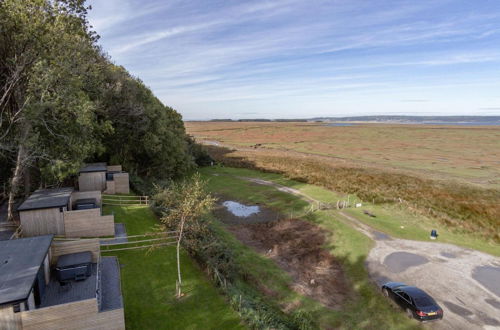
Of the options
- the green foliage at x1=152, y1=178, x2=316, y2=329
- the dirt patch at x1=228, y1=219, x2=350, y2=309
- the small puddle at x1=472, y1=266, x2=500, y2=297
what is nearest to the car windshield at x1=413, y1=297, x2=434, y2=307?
the dirt patch at x1=228, y1=219, x2=350, y2=309

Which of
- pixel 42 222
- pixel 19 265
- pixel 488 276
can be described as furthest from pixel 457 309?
pixel 42 222

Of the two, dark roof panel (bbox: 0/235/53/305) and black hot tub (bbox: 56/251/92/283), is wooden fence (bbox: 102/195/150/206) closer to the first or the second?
black hot tub (bbox: 56/251/92/283)

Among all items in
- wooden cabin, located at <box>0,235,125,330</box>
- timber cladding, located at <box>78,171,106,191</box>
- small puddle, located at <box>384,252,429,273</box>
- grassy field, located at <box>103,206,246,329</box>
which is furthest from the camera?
timber cladding, located at <box>78,171,106,191</box>

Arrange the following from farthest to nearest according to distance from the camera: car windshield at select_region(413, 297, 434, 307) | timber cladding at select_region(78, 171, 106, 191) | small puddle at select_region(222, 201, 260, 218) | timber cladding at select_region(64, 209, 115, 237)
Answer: small puddle at select_region(222, 201, 260, 218) → timber cladding at select_region(78, 171, 106, 191) → timber cladding at select_region(64, 209, 115, 237) → car windshield at select_region(413, 297, 434, 307)

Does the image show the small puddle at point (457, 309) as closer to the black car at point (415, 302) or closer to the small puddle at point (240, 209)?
the black car at point (415, 302)

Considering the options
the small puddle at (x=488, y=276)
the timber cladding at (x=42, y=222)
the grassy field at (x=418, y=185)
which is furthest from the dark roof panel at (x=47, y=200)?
the grassy field at (x=418, y=185)

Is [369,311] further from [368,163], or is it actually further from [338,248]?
[368,163]

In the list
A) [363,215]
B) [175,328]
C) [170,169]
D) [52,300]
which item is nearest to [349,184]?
[363,215]
